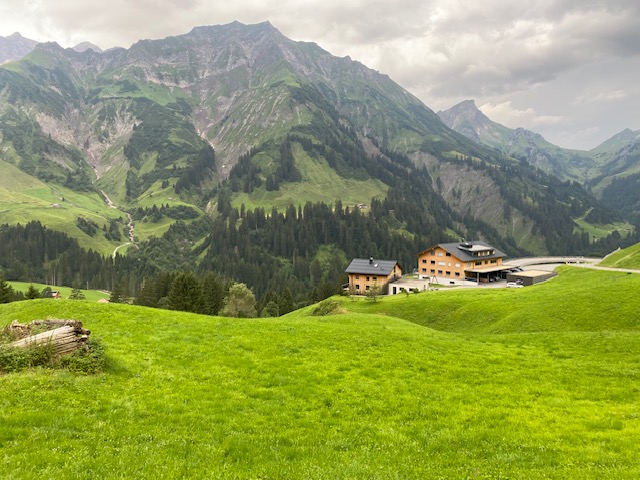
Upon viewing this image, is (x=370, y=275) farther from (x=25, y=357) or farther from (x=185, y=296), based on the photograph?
(x=25, y=357)

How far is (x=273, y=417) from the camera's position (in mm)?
18219

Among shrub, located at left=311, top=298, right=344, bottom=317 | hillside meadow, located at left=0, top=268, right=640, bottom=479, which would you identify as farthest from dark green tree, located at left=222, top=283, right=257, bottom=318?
hillside meadow, located at left=0, top=268, right=640, bottom=479

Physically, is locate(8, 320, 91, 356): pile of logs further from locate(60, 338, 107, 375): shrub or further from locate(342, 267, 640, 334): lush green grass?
locate(342, 267, 640, 334): lush green grass

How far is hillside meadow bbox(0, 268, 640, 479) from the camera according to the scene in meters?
13.8

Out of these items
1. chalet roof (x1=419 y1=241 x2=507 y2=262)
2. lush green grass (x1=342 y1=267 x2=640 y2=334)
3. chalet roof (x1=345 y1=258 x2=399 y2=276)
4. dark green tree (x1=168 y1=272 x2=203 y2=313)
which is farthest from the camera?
chalet roof (x1=419 y1=241 x2=507 y2=262)

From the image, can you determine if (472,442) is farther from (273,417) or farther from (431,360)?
(431,360)

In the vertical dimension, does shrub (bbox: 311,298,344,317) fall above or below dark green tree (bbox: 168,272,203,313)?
below

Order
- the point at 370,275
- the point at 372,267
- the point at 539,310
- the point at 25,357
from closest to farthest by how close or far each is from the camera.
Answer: the point at 25,357
the point at 539,310
the point at 370,275
the point at 372,267

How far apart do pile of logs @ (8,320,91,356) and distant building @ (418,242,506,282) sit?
132 metres

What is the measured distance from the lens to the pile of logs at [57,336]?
73.9 feet

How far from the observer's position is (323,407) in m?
19.7

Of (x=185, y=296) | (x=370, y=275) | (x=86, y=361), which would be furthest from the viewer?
(x=370, y=275)

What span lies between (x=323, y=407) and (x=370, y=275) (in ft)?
363

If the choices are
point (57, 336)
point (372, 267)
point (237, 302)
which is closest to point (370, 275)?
point (372, 267)
